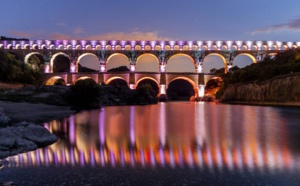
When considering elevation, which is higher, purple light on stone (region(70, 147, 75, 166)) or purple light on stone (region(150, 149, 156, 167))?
purple light on stone (region(70, 147, 75, 166))

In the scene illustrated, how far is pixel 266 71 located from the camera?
58.9 meters

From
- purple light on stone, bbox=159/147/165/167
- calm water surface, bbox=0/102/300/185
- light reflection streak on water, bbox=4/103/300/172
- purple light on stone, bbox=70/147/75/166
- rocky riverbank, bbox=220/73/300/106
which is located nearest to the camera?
calm water surface, bbox=0/102/300/185

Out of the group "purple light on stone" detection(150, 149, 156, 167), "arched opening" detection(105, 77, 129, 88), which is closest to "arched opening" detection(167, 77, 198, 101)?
"arched opening" detection(105, 77, 129, 88)

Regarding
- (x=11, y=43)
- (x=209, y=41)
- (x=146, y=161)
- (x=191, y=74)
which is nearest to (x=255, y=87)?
(x=191, y=74)

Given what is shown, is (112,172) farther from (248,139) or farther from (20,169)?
(248,139)

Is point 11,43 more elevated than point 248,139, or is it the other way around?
point 11,43

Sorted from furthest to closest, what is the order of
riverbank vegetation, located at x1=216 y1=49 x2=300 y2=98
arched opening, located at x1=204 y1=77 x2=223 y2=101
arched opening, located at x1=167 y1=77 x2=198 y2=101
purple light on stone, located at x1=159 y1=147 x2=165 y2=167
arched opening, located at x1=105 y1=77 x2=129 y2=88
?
arched opening, located at x1=167 y1=77 x2=198 y2=101, arched opening, located at x1=204 y1=77 x2=223 y2=101, arched opening, located at x1=105 y1=77 x2=129 y2=88, riverbank vegetation, located at x1=216 y1=49 x2=300 y2=98, purple light on stone, located at x1=159 y1=147 x2=165 y2=167

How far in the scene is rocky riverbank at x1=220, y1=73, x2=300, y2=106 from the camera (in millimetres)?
45062

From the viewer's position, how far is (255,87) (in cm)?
5922

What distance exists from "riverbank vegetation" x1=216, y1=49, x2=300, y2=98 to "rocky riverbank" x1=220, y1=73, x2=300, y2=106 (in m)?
2.03

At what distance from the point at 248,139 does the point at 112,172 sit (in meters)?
9.68

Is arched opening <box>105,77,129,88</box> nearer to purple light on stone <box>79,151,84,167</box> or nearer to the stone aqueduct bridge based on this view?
the stone aqueduct bridge

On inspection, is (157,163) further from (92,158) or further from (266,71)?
(266,71)

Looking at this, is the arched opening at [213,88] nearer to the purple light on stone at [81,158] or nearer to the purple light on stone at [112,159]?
the purple light on stone at [112,159]
